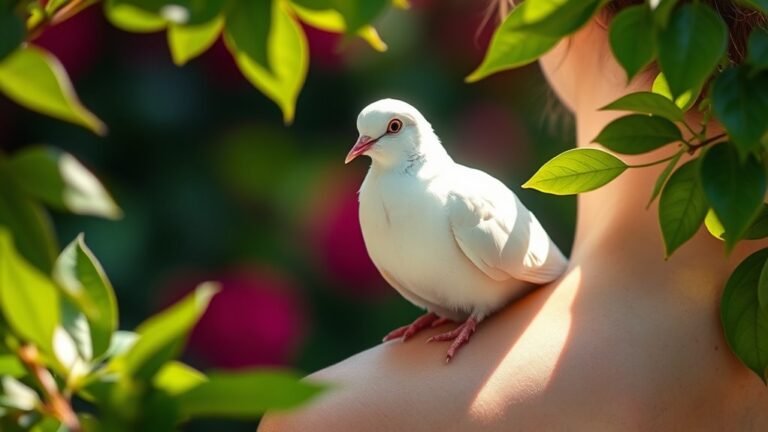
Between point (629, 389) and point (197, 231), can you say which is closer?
point (629, 389)

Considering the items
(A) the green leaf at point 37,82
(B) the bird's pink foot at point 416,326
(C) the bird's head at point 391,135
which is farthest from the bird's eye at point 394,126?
(A) the green leaf at point 37,82

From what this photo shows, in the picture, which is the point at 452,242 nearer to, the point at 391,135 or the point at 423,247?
the point at 423,247

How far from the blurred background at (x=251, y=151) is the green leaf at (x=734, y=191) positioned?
1.79 meters

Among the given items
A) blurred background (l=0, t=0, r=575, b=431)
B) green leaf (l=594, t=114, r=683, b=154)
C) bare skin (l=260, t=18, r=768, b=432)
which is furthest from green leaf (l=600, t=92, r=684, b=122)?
blurred background (l=0, t=0, r=575, b=431)

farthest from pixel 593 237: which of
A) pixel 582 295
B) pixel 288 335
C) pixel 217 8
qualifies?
pixel 288 335

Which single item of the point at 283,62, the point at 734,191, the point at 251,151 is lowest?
the point at 251,151

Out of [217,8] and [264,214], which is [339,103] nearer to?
[264,214]

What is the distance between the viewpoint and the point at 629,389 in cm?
86

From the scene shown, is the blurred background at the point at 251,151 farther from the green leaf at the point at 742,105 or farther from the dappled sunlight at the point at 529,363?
the green leaf at the point at 742,105

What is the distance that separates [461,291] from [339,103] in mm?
1534

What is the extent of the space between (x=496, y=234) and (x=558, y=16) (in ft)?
1.53

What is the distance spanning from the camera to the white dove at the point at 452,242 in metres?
0.94

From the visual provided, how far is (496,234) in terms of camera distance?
37.1 inches

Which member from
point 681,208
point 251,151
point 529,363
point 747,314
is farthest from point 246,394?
point 251,151
